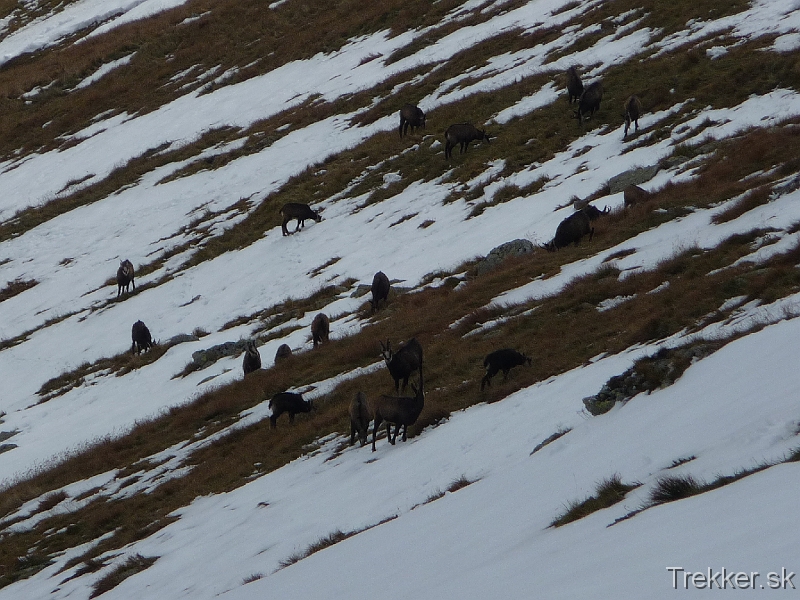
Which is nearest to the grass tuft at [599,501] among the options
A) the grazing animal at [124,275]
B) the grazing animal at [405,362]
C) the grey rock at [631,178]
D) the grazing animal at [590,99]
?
the grazing animal at [405,362]

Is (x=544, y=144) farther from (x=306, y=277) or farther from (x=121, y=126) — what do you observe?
(x=121, y=126)

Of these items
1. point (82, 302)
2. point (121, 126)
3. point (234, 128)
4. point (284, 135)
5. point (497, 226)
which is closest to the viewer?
point (497, 226)

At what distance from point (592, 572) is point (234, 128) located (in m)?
38.1

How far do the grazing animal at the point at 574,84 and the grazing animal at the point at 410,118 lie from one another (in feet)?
19.3

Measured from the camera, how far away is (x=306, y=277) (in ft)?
80.5

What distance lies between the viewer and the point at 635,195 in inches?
765

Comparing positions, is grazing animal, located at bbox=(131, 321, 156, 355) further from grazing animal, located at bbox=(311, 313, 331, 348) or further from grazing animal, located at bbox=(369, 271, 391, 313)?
grazing animal, located at bbox=(369, 271, 391, 313)

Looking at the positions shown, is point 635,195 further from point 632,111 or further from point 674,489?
point 674,489

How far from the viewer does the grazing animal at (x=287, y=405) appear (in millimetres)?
14492

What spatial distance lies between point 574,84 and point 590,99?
1.50m

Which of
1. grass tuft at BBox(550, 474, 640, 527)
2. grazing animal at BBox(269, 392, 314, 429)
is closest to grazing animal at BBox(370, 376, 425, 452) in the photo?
grazing animal at BBox(269, 392, 314, 429)

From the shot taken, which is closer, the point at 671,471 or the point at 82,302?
the point at 671,471

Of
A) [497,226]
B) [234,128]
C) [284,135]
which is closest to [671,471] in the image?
[497,226]

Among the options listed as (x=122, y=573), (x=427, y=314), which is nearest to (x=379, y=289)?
(x=427, y=314)
